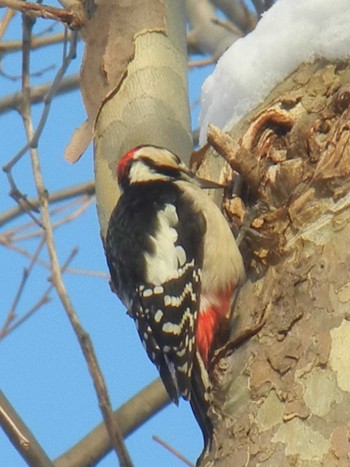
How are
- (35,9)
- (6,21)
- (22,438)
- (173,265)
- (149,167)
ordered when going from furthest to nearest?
(6,21)
(149,167)
(173,265)
(35,9)
(22,438)

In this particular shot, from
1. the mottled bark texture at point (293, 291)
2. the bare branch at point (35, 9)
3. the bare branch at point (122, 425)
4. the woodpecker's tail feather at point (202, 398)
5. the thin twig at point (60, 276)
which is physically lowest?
the bare branch at point (122, 425)

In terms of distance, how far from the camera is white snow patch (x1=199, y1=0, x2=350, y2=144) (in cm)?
303

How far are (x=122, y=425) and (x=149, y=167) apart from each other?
842mm

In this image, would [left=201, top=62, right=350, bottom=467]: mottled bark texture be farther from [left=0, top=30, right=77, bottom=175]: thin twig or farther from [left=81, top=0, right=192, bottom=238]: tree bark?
[left=0, top=30, right=77, bottom=175]: thin twig

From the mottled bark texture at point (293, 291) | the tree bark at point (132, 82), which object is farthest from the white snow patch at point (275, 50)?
the tree bark at point (132, 82)

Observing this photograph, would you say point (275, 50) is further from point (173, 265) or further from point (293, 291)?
point (293, 291)

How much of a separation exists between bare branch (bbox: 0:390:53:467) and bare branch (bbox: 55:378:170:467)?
82 cm

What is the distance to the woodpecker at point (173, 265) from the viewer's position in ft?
10.1

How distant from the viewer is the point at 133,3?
321 centimetres

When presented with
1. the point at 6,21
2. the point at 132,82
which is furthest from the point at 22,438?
the point at 6,21

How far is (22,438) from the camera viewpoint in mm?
2439

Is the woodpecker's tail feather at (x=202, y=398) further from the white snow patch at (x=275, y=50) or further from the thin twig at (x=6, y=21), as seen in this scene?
the thin twig at (x=6, y=21)

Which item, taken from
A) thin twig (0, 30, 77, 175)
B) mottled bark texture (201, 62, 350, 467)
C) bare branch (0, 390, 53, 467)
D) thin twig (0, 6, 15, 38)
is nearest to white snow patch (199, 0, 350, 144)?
mottled bark texture (201, 62, 350, 467)

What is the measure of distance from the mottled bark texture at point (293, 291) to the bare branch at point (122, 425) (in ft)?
2.38
